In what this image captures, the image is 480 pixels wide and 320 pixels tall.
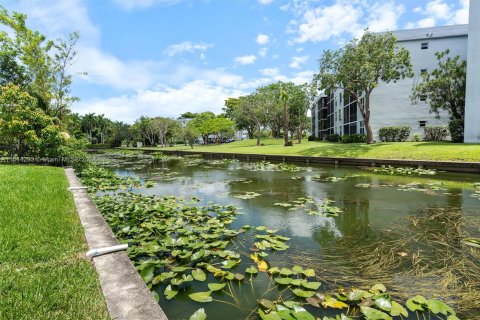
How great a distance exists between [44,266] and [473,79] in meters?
24.8

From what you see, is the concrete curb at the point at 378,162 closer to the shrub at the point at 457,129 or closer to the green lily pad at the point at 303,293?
the shrub at the point at 457,129

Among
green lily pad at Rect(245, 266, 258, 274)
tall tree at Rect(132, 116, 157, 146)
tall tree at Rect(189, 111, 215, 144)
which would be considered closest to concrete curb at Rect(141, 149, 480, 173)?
green lily pad at Rect(245, 266, 258, 274)

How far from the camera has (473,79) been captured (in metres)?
18.7

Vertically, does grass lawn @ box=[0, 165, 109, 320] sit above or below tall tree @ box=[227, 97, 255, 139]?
below

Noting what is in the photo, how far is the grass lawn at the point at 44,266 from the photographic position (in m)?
2.08

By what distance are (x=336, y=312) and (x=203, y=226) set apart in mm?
2961

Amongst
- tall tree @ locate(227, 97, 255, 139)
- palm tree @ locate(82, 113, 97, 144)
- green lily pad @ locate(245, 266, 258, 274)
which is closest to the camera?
green lily pad @ locate(245, 266, 258, 274)

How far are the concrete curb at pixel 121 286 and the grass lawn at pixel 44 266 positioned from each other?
7 centimetres

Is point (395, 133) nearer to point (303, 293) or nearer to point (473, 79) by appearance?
point (473, 79)

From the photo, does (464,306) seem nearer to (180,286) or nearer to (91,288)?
(180,286)

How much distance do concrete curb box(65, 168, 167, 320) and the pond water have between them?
47 centimetres

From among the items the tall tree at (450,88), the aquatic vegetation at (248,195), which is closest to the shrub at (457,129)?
the tall tree at (450,88)

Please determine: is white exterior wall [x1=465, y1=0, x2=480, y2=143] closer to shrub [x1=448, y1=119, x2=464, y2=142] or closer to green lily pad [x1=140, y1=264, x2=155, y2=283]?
shrub [x1=448, y1=119, x2=464, y2=142]

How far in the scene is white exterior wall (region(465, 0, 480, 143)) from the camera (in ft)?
60.7
